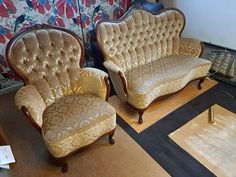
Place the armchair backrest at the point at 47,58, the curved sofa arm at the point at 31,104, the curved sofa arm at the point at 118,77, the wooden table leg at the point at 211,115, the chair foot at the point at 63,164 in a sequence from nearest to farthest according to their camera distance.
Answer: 1. the curved sofa arm at the point at 31,104
2. the chair foot at the point at 63,164
3. the armchair backrest at the point at 47,58
4. the curved sofa arm at the point at 118,77
5. the wooden table leg at the point at 211,115

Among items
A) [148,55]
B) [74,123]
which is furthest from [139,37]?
[74,123]

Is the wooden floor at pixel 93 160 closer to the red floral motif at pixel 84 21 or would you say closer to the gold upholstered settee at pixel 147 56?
the gold upholstered settee at pixel 147 56

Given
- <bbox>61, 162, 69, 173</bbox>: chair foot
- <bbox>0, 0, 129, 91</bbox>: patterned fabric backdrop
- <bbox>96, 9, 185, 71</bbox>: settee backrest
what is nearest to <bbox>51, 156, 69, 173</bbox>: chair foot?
<bbox>61, 162, 69, 173</bbox>: chair foot

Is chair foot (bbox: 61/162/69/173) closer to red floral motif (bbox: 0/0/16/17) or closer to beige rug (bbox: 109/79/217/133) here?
beige rug (bbox: 109/79/217/133)

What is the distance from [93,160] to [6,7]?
6.84 ft

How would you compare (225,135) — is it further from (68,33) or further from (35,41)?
(35,41)

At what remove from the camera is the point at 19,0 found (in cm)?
258

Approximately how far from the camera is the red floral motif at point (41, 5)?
2.69m

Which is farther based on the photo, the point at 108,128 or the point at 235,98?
the point at 235,98

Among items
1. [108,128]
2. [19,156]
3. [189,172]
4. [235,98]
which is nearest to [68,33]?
[108,128]

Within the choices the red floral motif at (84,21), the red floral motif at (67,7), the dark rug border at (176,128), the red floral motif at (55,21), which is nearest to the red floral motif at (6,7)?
the red floral motif at (55,21)

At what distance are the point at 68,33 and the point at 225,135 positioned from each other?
72.7 inches

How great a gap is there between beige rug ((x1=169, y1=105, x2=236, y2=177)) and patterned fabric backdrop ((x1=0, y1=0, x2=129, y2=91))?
2.03 m

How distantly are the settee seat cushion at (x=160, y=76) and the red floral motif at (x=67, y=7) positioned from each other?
49.9 inches
